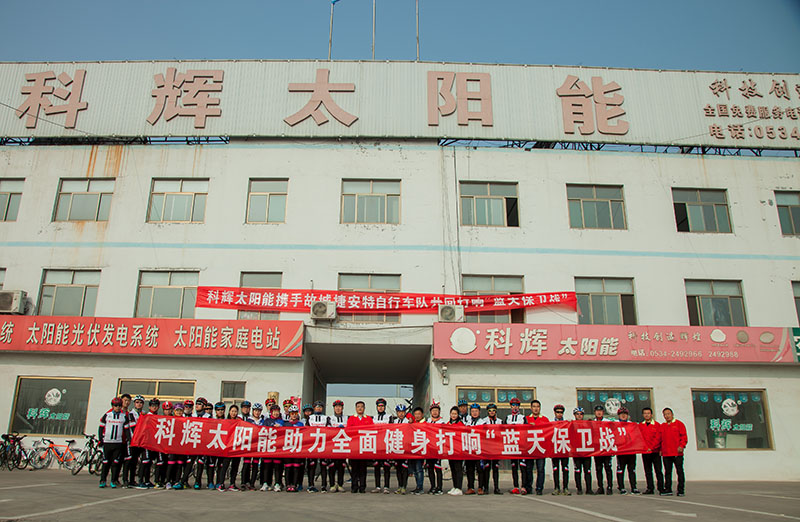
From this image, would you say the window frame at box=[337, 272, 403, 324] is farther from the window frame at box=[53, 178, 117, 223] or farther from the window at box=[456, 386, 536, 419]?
the window frame at box=[53, 178, 117, 223]

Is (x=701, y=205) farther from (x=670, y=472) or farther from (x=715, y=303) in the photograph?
(x=670, y=472)

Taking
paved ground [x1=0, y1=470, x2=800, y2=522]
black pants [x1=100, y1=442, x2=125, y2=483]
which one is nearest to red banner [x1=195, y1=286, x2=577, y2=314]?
black pants [x1=100, y1=442, x2=125, y2=483]

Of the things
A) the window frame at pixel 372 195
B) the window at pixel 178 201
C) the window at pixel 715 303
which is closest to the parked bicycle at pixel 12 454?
the window at pixel 178 201

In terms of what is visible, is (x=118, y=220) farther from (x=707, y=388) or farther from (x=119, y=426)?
(x=707, y=388)

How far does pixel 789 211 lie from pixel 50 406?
2083 cm

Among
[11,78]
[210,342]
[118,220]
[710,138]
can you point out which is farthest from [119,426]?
[710,138]

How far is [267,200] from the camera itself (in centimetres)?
1639

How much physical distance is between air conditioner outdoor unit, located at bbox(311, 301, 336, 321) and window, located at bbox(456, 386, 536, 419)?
3.68 metres

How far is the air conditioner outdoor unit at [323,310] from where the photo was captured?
1468 centimetres

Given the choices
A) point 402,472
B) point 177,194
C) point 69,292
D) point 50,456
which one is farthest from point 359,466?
point 69,292

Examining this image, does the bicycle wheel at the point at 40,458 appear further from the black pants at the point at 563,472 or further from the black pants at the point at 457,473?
the black pants at the point at 563,472

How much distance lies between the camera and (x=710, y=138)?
1736 cm

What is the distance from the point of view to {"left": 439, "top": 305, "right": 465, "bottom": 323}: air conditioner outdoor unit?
48.4 feet

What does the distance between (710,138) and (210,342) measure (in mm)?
15240
